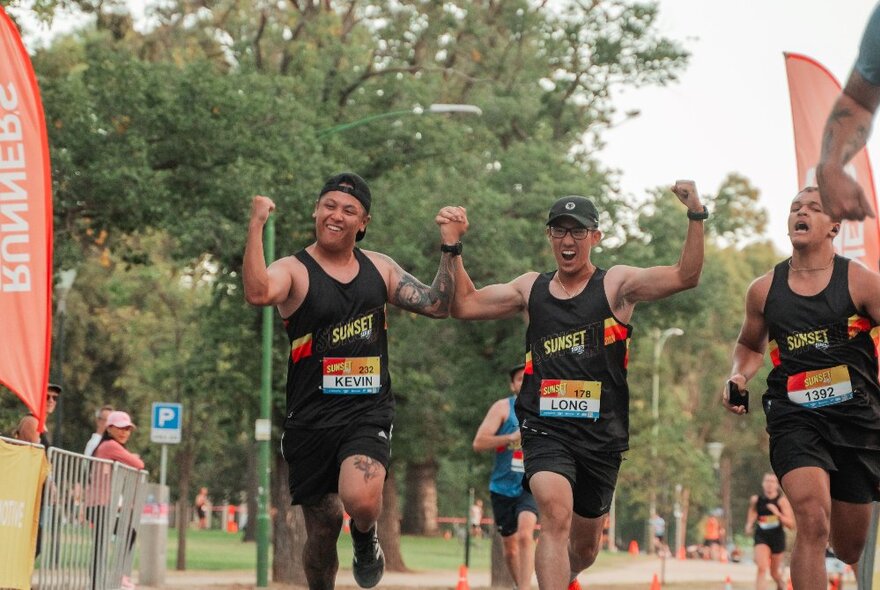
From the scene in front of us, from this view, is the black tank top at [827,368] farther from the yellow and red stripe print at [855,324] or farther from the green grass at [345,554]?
the green grass at [345,554]

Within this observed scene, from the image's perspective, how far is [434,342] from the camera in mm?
31828

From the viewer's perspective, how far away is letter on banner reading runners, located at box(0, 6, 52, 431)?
11.8 meters

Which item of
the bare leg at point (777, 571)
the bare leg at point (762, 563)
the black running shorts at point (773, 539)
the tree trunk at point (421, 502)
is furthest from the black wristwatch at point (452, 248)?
the tree trunk at point (421, 502)

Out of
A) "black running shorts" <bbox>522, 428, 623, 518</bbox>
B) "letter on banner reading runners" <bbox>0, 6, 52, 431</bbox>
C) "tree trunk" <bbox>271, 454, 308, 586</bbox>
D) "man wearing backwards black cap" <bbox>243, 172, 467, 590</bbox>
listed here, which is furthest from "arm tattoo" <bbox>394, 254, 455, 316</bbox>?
"tree trunk" <bbox>271, 454, 308, 586</bbox>

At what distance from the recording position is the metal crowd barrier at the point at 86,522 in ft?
41.3

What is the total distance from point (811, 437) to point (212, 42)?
27815 mm

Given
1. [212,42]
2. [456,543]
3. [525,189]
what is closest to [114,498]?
[525,189]

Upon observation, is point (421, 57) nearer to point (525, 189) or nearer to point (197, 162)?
point (525, 189)

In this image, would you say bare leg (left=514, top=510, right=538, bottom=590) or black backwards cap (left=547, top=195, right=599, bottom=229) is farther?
bare leg (left=514, top=510, right=538, bottom=590)

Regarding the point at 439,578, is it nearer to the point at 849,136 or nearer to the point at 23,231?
the point at 23,231

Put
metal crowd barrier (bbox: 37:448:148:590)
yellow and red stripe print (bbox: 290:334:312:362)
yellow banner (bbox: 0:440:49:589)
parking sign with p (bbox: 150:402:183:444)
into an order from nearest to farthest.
Answer: yellow and red stripe print (bbox: 290:334:312:362) < yellow banner (bbox: 0:440:49:589) < metal crowd barrier (bbox: 37:448:148:590) < parking sign with p (bbox: 150:402:183:444)

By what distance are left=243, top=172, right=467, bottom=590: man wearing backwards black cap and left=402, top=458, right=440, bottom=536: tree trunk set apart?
40964mm

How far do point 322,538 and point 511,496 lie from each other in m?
6.68

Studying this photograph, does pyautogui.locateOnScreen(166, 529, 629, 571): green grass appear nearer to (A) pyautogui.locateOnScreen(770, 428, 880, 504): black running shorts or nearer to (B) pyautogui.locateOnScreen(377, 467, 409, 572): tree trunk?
(B) pyautogui.locateOnScreen(377, 467, 409, 572): tree trunk
